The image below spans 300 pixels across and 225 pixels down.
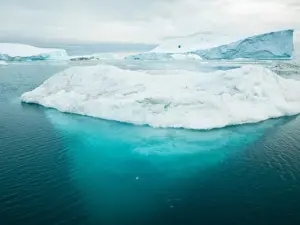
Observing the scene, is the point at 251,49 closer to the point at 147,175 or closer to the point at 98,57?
the point at 98,57

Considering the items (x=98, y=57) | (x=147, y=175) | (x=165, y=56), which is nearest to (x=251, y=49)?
(x=165, y=56)

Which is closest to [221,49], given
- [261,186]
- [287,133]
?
[287,133]

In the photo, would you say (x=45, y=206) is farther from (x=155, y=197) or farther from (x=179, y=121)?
(x=179, y=121)

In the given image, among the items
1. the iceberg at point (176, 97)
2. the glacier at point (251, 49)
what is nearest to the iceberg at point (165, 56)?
the glacier at point (251, 49)

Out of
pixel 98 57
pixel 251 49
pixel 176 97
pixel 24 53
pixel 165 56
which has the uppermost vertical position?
pixel 24 53

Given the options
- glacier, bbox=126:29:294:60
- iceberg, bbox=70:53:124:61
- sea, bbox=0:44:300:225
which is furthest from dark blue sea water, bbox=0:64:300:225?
iceberg, bbox=70:53:124:61

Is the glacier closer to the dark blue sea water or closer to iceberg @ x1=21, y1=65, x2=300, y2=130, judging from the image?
iceberg @ x1=21, y1=65, x2=300, y2=130
